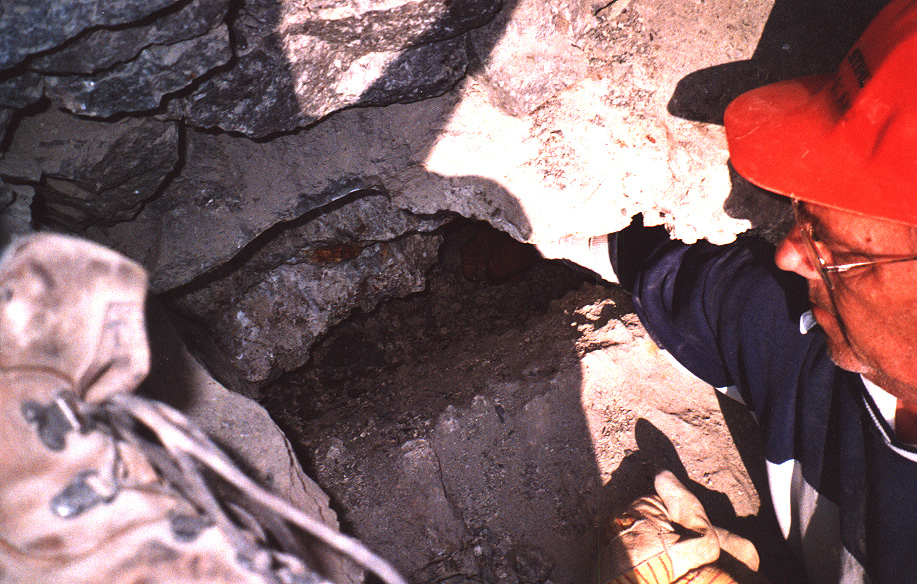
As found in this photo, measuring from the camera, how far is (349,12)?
132 cm

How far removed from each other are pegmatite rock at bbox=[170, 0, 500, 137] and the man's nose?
101 centimetres

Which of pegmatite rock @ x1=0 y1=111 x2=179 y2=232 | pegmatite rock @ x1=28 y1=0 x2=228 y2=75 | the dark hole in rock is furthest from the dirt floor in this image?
pegmatite rock @ x1=28 y1=0 x2=228 y2=75

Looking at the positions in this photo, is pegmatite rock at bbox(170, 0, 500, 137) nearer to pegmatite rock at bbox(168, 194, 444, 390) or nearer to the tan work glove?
pegmatite rock at bbox(168, 194, 444, 390)

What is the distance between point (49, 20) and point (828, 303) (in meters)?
1.91

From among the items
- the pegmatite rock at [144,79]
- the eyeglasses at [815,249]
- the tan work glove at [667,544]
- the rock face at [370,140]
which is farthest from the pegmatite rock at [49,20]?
the tan work glove at [667,544]

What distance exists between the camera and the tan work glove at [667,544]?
5.31 ft

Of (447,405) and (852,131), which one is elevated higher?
(852,131)

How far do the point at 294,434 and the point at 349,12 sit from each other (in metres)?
1.48

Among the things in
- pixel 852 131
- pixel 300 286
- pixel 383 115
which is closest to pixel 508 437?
pixel 300 286

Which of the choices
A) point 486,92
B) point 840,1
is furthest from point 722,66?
point 486,92

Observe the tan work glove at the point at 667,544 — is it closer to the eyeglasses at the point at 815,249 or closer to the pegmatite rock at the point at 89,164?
the eyeglasses at the point at 815,249

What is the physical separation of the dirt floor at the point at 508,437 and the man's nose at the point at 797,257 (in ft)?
2.71

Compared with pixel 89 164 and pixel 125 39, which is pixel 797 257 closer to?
pixel 125 39

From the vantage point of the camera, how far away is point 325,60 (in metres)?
1.44
